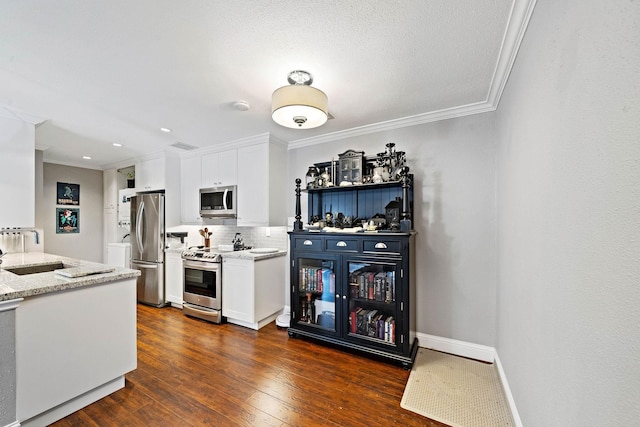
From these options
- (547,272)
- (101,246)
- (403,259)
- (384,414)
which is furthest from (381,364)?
(101,246)

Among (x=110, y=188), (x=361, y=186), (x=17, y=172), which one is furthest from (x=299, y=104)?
(x=110, y=188)

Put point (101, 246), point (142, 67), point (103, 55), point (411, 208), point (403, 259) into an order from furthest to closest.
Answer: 1. point (101, 246)
2. point (411, 208)
3. point (403, 259)
4. point (142, 67)
5. point (103, 55)

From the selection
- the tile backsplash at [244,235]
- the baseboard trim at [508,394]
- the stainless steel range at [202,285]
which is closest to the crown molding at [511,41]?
the baseboard trim at [508,394]

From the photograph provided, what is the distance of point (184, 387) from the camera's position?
7.15ft

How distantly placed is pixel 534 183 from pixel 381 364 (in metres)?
2.04

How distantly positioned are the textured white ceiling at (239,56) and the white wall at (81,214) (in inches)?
114

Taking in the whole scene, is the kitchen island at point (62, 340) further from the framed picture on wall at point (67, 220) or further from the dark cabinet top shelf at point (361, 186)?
the framed picture on wall at point (67, 220)

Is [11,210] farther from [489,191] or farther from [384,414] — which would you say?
[489,191]

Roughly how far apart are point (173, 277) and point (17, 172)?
2165mm

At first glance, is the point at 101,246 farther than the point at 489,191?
Yes

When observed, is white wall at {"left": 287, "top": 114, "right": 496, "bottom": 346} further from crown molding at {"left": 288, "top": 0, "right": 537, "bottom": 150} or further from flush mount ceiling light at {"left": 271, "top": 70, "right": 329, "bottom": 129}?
flush mount ceiling light at {"left": 271, "top": 70, "right": 329, "bottom": 129}

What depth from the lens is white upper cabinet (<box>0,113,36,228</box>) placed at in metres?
2.86

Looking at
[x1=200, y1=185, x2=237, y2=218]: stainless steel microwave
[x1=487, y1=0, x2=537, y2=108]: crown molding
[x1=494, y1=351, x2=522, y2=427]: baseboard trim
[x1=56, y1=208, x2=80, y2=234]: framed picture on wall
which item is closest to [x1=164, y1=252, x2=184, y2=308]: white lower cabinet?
[x1=200, y1=185, x2=237, y2=218]: stainless steel microwave

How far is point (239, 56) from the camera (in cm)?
185
